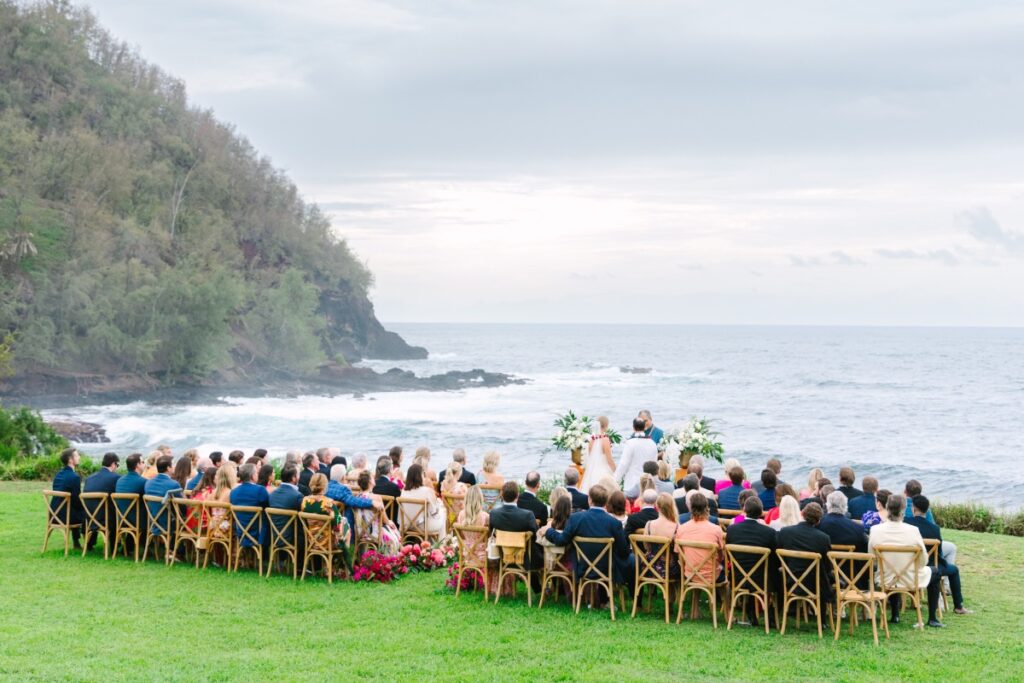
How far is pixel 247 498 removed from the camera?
1196 cm

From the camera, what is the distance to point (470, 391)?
69.6 metres

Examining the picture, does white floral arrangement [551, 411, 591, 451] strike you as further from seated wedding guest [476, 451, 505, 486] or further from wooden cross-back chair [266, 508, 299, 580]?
wooden cross-back chair [266, 508, 299, 580]

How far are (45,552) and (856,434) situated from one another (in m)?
44.9

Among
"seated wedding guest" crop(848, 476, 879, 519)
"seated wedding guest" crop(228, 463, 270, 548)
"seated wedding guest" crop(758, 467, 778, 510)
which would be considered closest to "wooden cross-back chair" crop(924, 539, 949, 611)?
"seated wedding guest" crop(848, 476, 879, 519)

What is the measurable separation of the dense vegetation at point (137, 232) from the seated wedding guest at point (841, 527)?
5090cm

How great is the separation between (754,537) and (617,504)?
1.56 m

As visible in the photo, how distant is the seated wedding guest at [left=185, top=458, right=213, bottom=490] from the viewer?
12.9m

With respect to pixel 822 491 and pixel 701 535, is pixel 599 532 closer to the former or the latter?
pixel 701 535

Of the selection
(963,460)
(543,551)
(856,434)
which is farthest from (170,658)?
(856,434)

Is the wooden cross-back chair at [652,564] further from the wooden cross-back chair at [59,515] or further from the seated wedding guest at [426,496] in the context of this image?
the wooden cross-back chair at [59,515]

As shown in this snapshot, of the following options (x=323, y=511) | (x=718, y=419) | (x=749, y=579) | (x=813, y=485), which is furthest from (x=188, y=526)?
(x=718, y=419)

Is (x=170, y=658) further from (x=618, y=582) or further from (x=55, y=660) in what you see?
(x=618, y=582)

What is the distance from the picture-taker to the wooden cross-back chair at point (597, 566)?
1034cm

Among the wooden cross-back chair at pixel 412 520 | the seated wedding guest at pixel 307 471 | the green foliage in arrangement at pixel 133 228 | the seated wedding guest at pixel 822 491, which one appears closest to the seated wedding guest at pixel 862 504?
the seated wedding guest at pixel 822 491
